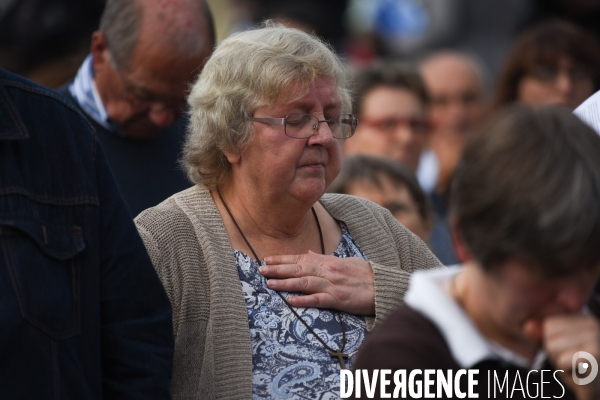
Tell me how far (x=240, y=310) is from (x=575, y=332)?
1398 millimetres

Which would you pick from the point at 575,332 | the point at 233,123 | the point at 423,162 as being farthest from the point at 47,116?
the point at 423,162

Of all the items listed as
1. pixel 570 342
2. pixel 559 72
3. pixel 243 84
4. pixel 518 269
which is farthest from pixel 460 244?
pixel 559 72

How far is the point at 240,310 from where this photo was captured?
9.87 ft

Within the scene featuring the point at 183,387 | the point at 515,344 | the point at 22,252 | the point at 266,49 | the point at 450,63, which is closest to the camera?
the point at 515,344

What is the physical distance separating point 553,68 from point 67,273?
13.4ft

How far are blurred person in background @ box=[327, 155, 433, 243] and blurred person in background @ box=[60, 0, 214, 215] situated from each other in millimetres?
861

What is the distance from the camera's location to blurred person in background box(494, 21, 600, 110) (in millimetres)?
5758

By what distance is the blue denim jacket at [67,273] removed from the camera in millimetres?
2385

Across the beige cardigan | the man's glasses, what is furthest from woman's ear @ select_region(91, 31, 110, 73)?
the man's glasses

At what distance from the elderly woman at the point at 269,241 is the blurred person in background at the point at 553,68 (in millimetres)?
2626

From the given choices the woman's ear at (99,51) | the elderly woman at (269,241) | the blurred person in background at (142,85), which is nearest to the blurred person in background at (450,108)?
the blurred person in background at (142,85)

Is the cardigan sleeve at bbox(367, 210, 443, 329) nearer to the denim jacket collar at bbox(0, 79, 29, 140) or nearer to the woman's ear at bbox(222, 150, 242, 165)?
the woman's ear at bbox(222, 150, 242, 165)

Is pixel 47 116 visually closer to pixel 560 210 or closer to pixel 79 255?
pixel 79 255

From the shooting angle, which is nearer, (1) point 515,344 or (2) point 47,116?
(1) point 515,344
